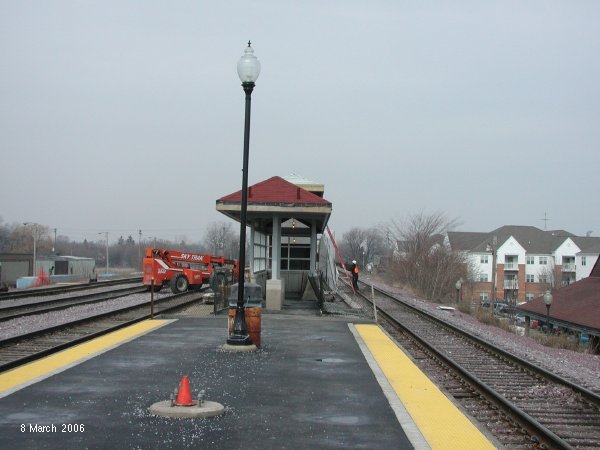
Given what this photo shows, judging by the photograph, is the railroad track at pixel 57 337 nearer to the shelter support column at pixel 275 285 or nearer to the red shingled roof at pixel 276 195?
the shelter support column at pixel 275 285

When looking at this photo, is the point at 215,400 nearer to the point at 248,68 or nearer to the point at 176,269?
the point at 248,68

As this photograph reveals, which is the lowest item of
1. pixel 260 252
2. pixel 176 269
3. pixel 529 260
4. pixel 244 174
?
pixel 176 269

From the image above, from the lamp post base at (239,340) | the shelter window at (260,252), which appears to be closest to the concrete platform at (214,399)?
the lamp post base at (239,340)

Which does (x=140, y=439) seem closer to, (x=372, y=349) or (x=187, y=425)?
(x=187, y=425)

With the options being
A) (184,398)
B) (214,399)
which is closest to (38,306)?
(214,399)

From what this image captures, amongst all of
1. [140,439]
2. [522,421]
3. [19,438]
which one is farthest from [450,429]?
[19,438]

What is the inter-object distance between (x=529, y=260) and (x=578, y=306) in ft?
212

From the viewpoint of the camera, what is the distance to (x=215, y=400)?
796cm

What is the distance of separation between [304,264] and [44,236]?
489 feet

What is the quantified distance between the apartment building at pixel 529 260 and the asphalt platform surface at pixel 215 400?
3215 inches

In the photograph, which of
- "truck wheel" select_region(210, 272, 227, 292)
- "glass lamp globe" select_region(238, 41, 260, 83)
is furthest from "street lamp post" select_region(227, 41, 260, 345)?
"truck wheel" select_region(210, 272, 227, 292)

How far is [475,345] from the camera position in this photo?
15.9 m

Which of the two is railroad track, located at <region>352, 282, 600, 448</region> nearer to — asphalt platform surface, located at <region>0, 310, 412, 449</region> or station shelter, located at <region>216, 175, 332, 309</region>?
asphalt platform surface, located at <region>0, 310, 412, 449</region>

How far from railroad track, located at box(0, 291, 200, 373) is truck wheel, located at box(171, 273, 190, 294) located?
9139 millimetres
